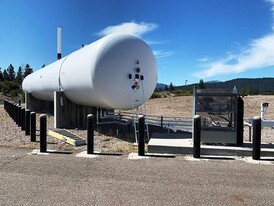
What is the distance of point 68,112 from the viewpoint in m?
14.0

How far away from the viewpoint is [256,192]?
486cm

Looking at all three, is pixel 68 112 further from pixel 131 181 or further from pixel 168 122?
pixel 131 181

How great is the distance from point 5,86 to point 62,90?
2826 inches

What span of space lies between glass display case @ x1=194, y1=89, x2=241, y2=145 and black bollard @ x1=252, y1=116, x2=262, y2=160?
98cm

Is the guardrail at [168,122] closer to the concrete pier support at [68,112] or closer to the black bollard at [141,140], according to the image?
the concrete pier support at [68,112]

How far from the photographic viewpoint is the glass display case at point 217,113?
806 cm

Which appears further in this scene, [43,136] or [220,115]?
A: [220,115]

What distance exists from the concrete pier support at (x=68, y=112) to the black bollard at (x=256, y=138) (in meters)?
8.80

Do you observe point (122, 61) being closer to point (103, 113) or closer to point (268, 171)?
point (103, 113)

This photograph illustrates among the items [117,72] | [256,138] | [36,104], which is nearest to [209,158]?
[256,138]

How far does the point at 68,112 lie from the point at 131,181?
30.2ft

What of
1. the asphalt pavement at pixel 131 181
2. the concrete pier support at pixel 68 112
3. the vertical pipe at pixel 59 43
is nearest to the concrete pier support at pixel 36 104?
the vertical pipe at pixel 59 43

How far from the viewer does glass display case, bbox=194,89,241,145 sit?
806 centimetres

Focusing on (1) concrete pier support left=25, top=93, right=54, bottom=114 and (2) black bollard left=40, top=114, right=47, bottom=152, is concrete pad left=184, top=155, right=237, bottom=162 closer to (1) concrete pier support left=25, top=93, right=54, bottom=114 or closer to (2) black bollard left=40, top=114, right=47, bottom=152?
(2) black bollard left=40, top=114, right=47, bottom=152
